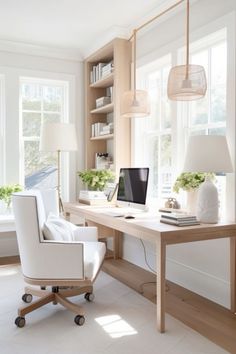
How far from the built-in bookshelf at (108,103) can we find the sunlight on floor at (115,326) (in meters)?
1.94

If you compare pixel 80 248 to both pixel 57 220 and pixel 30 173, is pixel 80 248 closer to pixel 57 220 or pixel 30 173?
pixel 57 220

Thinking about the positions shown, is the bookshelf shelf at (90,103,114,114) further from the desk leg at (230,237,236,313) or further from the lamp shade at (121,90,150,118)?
the desk leg at (230,237,236,313)

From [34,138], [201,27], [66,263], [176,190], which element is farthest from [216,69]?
[34,138]

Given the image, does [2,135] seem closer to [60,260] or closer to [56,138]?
[56,138]

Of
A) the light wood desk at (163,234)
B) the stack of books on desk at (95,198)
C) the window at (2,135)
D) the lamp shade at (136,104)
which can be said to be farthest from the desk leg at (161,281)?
the window at (2,135)

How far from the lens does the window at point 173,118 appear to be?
10.0ft

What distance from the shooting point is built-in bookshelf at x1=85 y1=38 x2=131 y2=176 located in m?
4.11

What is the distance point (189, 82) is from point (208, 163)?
62 cm

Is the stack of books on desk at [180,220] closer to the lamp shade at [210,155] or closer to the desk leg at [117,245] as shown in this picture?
the lamp shade at [210,155]

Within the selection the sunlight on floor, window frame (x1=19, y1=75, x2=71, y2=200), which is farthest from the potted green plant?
window frame (x1=19, y1=75, x2=71, y2=200)

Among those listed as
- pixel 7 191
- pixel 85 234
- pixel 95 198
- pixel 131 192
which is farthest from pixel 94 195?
pixel 7 191

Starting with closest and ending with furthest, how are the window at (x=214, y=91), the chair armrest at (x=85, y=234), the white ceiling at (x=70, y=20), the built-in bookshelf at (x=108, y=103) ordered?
the window at (x=214, y=91) < the chair armrest at (x=85, y=234) < the white ceiling at (x=70, y=20) < the built-in bookshelf at (x=108, y=103)

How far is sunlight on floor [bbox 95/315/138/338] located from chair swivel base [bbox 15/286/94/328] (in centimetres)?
16

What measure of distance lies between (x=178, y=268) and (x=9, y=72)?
3127 millimetres
